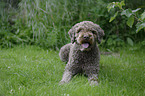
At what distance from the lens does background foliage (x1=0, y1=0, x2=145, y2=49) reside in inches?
203

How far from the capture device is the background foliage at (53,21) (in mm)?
5160

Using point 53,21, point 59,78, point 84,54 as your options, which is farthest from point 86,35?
point 53,21

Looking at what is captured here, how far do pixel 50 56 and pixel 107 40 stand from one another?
91.0 inches

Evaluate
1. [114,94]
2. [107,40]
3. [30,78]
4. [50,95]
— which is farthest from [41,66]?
[107,40]

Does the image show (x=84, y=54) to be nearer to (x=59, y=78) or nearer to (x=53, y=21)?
(x=59, y=78)

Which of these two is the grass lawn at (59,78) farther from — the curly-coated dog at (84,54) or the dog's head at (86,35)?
the dog's head at (86,35)

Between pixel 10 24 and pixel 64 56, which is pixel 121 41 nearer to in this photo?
pixel 64 56

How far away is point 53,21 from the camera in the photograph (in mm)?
5250

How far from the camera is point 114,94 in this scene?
2262 millimetres

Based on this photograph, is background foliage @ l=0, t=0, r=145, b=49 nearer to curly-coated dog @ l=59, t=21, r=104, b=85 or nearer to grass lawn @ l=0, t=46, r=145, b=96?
grass lawn @ l=0, t=46, r=145, b=96

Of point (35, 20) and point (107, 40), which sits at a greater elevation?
point (35, 20)

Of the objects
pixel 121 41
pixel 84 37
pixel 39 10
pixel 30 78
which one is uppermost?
pixel 39 10

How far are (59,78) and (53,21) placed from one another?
277cm

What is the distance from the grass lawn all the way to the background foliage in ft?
2.70
